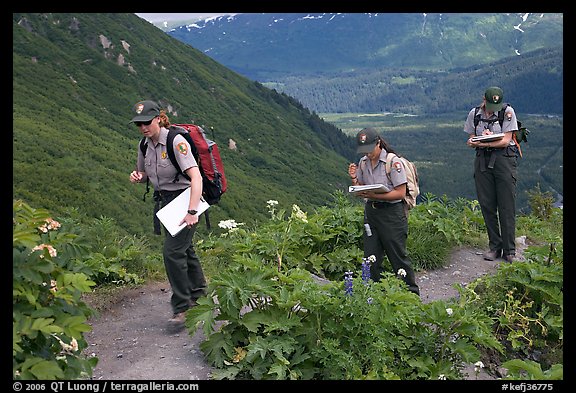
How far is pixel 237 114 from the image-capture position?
159m

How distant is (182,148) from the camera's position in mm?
5875

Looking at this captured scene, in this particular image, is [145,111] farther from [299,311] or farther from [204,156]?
[299,311]

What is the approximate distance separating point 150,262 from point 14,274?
181 inches

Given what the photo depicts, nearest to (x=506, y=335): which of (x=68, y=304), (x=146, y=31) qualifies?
(x=68, y=304)

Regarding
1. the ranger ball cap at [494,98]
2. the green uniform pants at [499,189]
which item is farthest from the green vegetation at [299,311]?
the ranger ball cap at [494,98]

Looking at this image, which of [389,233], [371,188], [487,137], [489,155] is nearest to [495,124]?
[487,137]

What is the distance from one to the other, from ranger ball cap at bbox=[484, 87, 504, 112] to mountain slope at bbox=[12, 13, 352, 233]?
5940 cm

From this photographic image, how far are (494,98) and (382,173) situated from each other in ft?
8.85

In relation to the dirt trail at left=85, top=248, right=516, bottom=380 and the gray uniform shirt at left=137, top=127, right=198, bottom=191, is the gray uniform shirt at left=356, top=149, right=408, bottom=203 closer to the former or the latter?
the dirt trail at left=85, top=248, right=516, bottom=380

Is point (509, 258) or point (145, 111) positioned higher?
point (145, 111)

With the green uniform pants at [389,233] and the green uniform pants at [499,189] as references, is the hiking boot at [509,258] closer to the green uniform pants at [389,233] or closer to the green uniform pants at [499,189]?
the green uniform pants at [499,189]

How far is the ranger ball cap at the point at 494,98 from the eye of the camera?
821cm
